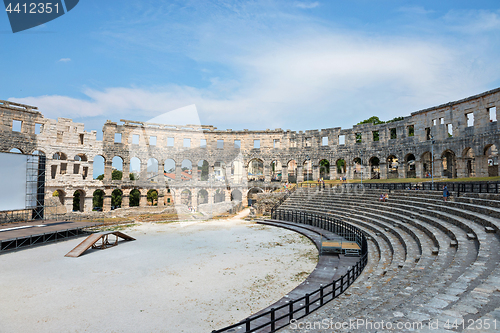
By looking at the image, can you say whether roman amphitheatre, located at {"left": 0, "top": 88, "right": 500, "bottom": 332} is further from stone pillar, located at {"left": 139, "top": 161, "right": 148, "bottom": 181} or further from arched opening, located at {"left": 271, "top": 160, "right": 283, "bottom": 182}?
arched opening, located at {"left": 271, "top": 160, "right": 283, "bottom": 182}

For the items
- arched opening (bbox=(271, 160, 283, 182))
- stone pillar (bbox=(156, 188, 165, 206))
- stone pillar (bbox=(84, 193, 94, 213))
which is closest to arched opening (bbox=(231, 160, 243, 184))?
arched opening (bbox=(271, 160, 283, 182))

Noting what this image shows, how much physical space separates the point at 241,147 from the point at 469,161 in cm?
3143

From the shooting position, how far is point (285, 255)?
15.3 m

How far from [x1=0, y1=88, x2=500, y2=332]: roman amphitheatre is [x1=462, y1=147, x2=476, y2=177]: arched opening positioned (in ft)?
1.17

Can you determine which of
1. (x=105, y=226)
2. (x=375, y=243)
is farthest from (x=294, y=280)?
(x=105, y=226)

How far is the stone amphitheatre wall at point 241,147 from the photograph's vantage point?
29344 millimetres

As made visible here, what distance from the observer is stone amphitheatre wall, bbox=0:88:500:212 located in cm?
2934

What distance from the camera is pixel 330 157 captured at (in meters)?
41.6

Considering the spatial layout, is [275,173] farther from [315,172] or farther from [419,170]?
[419,170]

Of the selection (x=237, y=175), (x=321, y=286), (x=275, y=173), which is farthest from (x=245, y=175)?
(x=321, y=286)

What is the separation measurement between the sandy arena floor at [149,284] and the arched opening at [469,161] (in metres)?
22.6

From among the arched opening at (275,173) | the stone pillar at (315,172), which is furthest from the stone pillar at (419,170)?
the arched opening at (275,173)

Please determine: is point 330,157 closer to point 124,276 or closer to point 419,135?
point 419,135

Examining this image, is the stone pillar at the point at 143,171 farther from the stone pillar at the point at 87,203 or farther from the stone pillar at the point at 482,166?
the stone pillar at the point at 482,166
